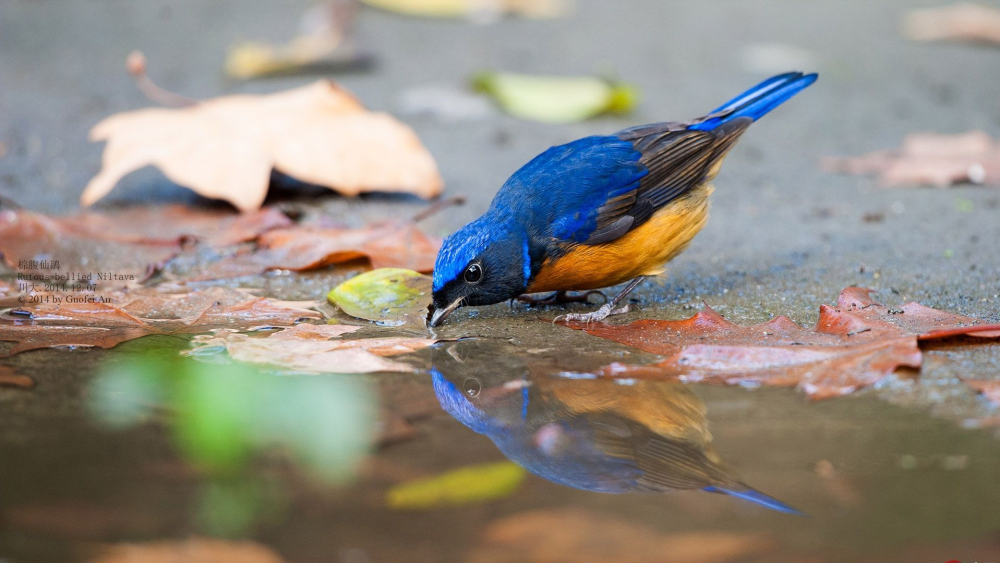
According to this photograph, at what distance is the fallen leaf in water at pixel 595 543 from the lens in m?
1.79

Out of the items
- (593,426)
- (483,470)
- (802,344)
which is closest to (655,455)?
(593,426)

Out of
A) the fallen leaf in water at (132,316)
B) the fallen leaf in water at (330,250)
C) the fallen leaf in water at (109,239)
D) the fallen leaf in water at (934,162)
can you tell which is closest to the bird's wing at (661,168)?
the fallen leaf in water at (330,250)

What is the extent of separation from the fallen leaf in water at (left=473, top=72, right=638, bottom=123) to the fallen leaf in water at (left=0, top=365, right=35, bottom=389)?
13.6 feet

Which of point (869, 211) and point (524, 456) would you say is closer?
point (524, 456)

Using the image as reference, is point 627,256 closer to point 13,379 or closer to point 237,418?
point 237,418

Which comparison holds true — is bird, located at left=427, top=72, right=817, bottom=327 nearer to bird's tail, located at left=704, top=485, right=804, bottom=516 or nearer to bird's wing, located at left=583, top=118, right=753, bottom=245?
bird's wing, located at left=583, top=118, right=753, bottom=245

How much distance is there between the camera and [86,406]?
8.09 ft

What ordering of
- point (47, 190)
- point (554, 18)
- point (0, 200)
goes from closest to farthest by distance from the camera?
point (0, 200), point (47, 190), point (554, 18)

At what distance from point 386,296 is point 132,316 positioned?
3.04ft

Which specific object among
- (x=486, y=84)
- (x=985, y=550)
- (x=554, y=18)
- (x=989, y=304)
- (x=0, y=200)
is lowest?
(x=985, y=550)

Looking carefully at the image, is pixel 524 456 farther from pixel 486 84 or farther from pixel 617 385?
pixel 486 84

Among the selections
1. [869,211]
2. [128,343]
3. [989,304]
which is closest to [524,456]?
[128,343]

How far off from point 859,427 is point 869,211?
3005 mm

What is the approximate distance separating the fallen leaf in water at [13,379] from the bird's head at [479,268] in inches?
53.2
